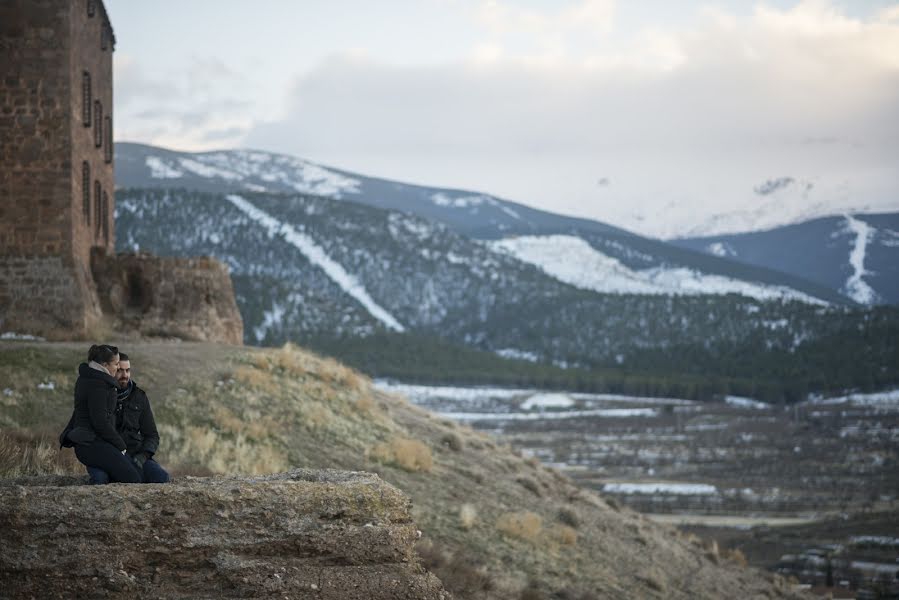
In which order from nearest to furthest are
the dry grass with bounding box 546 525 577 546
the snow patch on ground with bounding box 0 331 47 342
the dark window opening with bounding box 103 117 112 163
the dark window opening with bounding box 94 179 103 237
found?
the dry grass with bounding box 546 525 577 546
the snow patch on ground with bounding box 0 331 47 342
the dark window opening with bounding box 94 179 103 237
the dark window opening with bounding box 103 117 112 163

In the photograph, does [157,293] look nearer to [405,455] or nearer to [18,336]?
[18,336]

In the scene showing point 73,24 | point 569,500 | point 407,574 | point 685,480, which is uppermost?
point 73,24

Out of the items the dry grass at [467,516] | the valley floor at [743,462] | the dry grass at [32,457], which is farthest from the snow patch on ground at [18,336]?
the valley floor at [743,462]

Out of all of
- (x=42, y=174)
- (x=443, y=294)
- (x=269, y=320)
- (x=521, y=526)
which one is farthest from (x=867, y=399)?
(x=42, y=174)

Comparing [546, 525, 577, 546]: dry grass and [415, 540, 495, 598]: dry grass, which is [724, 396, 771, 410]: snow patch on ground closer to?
[546, 525, 577, 546]: dry grass

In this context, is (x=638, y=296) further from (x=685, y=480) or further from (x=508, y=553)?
(x=508, y=553)

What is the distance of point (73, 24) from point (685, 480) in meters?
40.4

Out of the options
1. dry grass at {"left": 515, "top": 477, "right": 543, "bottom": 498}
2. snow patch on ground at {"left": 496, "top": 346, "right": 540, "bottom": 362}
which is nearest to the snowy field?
snow patch on ground at {"left": 496, "top": 346, "right": 540, "bottom": 362}

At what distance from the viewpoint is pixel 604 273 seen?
156375mm

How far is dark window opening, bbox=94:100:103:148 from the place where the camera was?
24938 mm

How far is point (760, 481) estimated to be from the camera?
55.7m

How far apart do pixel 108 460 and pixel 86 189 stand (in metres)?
15.9

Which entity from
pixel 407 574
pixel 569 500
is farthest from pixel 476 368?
pixel 407 574

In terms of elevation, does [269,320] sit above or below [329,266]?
below
